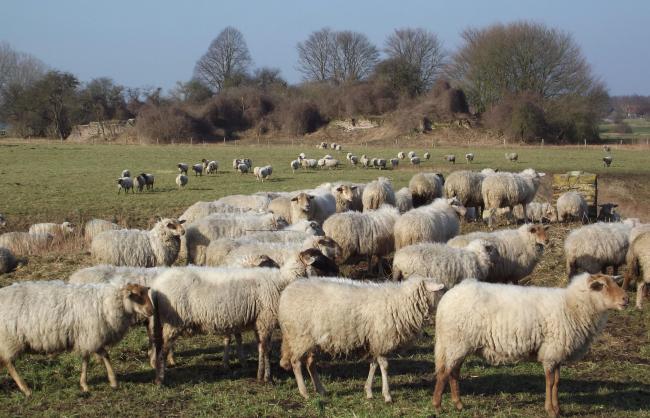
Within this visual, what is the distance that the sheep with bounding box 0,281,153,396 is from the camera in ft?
23.2

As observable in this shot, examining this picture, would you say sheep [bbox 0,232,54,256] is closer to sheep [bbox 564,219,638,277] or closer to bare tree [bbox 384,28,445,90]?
sheep [bbox 564,219,638,277]

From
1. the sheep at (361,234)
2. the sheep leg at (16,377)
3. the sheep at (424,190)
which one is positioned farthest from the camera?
the sheep at (424,190)

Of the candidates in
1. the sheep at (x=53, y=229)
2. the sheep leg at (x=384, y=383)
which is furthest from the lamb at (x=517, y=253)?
the sheep at (x=53, y=229)

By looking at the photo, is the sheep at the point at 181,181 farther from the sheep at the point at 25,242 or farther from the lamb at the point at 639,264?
the lamb at the point at 639,264

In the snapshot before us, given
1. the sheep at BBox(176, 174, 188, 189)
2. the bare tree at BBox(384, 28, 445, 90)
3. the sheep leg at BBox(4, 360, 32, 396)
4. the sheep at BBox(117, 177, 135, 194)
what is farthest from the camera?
the bare tree at BBox(384, 28, 445, 90)

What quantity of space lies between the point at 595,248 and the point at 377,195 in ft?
22.4

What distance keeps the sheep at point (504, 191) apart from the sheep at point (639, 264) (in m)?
7.35

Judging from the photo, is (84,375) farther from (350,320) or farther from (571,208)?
(571,208)

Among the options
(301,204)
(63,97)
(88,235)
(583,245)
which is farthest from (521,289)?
(63,97)

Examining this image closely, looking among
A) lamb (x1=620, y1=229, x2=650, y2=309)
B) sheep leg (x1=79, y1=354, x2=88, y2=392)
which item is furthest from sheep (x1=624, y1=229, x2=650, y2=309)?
sheep leg (x1=79, y1=354, x2=88, y2=392)

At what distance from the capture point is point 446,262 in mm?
9875

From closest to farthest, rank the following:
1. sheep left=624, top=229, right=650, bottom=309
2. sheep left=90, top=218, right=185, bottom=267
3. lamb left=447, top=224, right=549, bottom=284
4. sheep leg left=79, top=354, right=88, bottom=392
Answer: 1. sheep leg left=79, top=354, right=88, bottom=392
2. sheep left=624, top=229, right=650, bottom=309
3. lamb left=447, top=224, right=549, bottom=284
4. sheep left=90, top=218, right=185, bottom=267

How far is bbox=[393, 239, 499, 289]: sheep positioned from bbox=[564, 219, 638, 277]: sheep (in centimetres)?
233

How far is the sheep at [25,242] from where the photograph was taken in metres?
16.2
